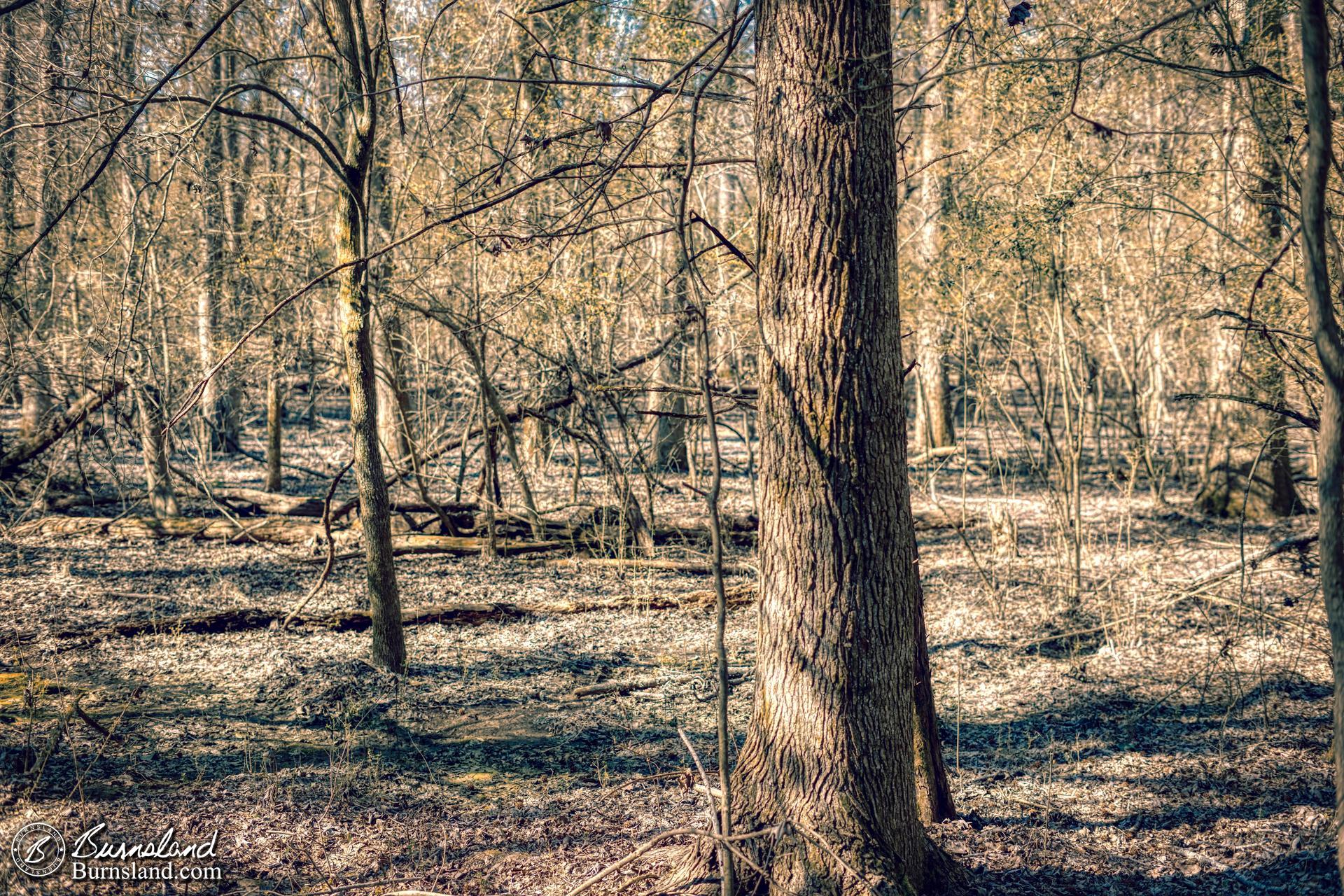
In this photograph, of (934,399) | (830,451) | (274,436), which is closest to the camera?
(830,451)

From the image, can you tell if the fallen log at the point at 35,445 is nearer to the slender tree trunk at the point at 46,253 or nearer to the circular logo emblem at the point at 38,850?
the slender tree trunk at the point at 46,253

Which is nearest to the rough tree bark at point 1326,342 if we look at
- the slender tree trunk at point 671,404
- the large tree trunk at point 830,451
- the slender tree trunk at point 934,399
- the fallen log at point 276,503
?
the large tree trunk at point 830,451

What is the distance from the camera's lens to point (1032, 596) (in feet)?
25.5

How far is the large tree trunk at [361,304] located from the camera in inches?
202

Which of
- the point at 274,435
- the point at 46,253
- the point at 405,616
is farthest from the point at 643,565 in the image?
the point at 46,253

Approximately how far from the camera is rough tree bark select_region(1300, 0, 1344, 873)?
2.10 m

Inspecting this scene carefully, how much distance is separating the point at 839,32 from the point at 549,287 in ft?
19.6

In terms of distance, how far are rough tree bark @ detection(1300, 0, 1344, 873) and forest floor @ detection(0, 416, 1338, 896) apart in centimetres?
177

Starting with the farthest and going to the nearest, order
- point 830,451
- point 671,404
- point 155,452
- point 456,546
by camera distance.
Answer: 1. point 671,404
2. point 456,546
3. point 155,452
4. point 830,451

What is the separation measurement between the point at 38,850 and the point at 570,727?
8.68 ft

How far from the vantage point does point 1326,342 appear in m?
2.16

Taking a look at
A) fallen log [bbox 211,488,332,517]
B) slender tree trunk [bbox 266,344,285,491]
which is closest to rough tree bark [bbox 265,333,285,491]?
slender tree trunk [bbox 266,344,285,491]
